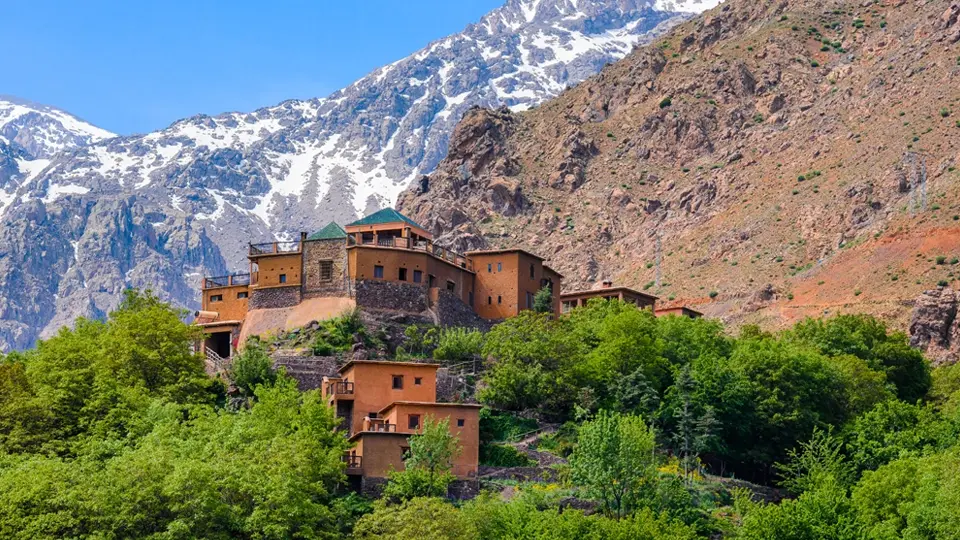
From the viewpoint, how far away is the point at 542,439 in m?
87.3

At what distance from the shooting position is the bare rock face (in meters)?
122

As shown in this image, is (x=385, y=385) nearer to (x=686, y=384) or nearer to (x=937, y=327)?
(x=686, y=384)

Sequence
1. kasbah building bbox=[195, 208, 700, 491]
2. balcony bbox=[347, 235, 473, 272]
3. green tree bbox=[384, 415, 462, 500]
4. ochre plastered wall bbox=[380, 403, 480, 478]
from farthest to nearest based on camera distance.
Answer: balcony bbox=[347, 235, 473, 272] → kasbah building bbox=[195, 208, 700, 491] → ochre plastered wall bbox=[380, 403, 480, 478] → green tree bbox=[384, 415, 462, 500]

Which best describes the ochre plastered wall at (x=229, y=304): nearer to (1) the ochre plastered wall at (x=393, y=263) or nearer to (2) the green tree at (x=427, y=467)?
(1) the ochre plastered wall at (x=393, y=263)

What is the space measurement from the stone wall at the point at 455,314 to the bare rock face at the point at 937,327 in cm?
3613

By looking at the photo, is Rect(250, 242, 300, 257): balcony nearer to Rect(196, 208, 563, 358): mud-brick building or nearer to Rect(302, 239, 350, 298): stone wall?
Rect(196, 208, 563, 358): mud-brick building

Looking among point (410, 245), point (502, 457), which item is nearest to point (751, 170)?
point (410, 245)

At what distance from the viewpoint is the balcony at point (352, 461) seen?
80.1m

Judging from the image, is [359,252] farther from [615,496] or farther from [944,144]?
[944,144]

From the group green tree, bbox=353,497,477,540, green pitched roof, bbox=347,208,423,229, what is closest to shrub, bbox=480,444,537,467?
green tree, bbox=353,497,477,540

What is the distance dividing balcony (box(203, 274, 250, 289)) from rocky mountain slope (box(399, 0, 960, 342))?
50105 mm

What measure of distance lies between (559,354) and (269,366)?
15.7 meters

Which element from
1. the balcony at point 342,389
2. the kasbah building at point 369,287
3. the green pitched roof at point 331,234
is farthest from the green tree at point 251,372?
the green pitched roof at point 331,234

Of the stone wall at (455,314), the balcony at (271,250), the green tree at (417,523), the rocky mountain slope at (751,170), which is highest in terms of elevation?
the rocky mountain slope at (751,170)
